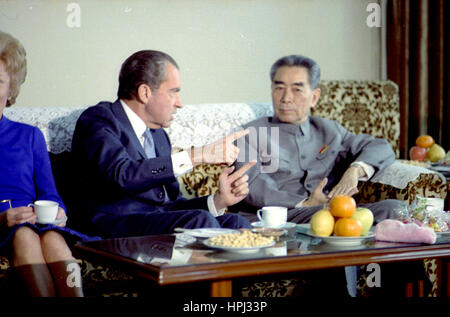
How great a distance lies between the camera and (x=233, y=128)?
11.8 feet

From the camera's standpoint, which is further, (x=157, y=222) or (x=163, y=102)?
(x=163, y=102)

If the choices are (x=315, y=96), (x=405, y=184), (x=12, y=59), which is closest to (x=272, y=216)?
(x=405, y=184)

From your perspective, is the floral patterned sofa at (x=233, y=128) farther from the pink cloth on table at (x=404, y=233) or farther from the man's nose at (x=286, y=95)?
the pink cloth on table at (x=404, y=233)

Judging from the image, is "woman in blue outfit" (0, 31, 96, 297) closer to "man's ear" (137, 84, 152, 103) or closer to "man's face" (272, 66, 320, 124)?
"man's ear" (137, 84, 152, 103)

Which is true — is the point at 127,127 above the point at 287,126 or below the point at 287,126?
above

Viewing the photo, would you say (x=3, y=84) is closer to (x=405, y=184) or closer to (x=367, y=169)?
(x=367, y=169)

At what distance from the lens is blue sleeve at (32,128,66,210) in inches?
112

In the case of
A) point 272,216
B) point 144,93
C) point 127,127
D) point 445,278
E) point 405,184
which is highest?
point 144,93

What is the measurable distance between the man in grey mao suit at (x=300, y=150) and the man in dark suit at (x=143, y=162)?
52 cm

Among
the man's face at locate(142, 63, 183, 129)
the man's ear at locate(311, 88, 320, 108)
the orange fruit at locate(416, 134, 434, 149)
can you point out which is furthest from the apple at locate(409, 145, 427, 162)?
the man's face at locate(142, 63, 183, 129)

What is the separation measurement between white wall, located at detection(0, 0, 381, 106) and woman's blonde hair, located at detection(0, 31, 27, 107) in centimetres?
122

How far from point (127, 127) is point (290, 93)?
1.04m

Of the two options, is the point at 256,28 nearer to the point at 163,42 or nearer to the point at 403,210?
the point at 163,42

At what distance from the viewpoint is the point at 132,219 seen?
2.76 m
